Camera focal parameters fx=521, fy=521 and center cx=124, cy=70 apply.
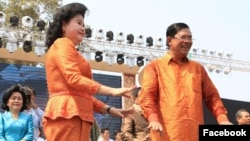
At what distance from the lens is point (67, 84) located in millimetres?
3051

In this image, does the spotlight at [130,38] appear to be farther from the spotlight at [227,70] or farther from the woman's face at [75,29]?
the woman's face at [75,29]

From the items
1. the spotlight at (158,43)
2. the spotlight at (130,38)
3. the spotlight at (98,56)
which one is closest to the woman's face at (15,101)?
the spotlight at (98,56)

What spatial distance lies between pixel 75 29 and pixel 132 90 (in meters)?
0.63

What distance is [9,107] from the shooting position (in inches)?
213

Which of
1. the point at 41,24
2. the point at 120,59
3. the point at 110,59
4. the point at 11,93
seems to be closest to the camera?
the point at 11,93

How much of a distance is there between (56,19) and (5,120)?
7.62ft

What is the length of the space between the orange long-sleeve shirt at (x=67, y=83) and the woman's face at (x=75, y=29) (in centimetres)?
8

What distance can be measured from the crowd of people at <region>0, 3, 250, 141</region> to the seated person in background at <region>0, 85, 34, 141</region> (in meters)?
1.08

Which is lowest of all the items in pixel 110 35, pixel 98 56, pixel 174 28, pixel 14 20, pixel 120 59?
pixel 120 59

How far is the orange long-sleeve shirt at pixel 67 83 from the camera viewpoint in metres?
2.93

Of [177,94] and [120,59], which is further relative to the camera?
[120,59]

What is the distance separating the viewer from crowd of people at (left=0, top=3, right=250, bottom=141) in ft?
9.88

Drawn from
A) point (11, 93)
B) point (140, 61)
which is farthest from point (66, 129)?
point (140, 61)

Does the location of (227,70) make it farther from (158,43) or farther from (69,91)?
(69,91)
